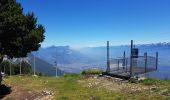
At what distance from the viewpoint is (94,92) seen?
25.8m

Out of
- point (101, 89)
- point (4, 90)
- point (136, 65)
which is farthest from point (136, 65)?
point (4, 90)

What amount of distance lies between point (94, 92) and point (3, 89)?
8848mm

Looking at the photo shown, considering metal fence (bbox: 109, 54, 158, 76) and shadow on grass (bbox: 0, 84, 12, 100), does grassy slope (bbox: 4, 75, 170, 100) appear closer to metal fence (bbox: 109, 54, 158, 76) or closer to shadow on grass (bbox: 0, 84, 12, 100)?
shadow on grass (bbox: 0, 84, 12, 100)

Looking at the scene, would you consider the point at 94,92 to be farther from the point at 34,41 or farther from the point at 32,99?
the point at 34,41

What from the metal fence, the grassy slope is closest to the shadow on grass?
the grassy slope

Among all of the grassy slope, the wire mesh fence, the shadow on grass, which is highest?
the wire mesh fence

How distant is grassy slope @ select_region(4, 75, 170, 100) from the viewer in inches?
920

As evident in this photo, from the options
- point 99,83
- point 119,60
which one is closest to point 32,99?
point 99,83

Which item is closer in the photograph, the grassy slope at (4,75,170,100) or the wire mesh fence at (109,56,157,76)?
the grassy slope at (4,75,170,100)

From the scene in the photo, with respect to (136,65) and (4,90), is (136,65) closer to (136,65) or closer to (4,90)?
(136,65)

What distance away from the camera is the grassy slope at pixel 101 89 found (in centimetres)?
2337

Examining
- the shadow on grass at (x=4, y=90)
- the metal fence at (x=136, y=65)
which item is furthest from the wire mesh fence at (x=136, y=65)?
the shadow on grass at (x=4, y=90)

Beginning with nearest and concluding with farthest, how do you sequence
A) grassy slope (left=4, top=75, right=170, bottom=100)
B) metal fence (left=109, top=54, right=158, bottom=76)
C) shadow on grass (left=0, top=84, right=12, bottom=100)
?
grassy slope (left=4, top=75, right=170, bottom=100)
shadow on grass (left=0, top=84, right=12, bottom=100)
metal fence (left=109, top=54, right=158, bottom=76)

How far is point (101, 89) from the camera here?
27266 millimetres
